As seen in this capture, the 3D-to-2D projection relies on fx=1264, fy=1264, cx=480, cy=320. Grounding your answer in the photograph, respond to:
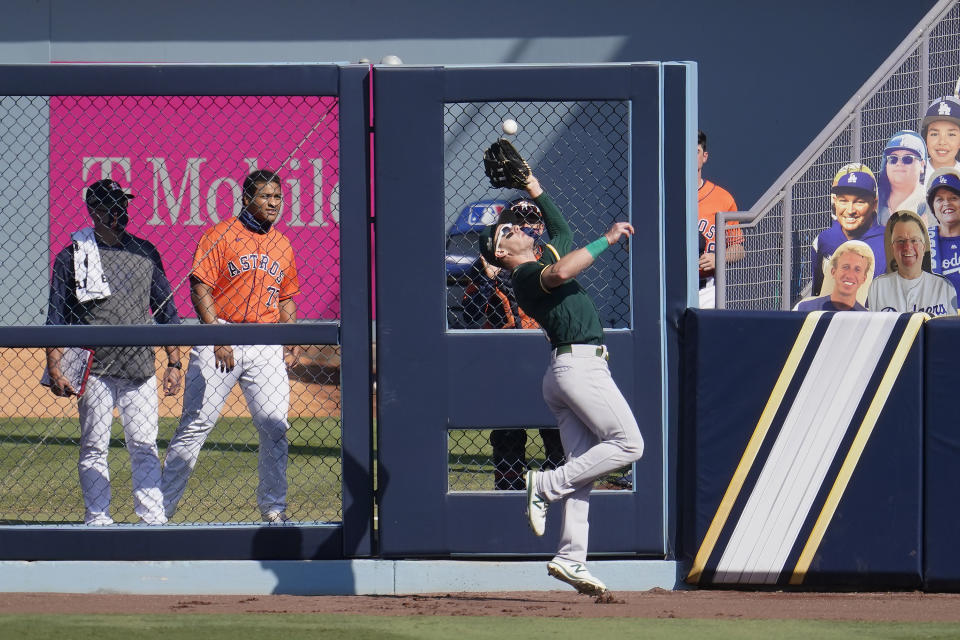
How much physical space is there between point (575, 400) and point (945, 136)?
3644mm

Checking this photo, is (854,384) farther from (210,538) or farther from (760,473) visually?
(210,538)

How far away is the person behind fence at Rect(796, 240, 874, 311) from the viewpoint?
739 centimetres

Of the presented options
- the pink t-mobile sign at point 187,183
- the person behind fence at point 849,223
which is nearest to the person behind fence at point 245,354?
the person behind fence at point 849,223

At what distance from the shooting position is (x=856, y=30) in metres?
16.5

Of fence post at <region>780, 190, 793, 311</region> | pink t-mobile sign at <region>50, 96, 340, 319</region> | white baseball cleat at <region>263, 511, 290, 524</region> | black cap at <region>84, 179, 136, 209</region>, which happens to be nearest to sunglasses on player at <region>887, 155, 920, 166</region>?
fence post at <region>780, 190, 793, 311</region>

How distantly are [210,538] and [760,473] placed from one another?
8.99 feet

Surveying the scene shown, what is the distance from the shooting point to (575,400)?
572cm

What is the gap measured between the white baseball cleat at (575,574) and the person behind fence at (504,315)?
3.54 feet

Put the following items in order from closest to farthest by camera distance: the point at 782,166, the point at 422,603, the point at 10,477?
1. the point at 422,603
2. the point at 10,477
3. the point at 782,166

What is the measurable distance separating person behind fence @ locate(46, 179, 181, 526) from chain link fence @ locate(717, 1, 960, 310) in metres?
3.33

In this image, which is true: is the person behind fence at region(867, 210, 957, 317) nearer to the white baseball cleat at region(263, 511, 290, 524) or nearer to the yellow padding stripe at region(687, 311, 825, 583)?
the yellow padding stripe at region(687, 311, 825, 583)

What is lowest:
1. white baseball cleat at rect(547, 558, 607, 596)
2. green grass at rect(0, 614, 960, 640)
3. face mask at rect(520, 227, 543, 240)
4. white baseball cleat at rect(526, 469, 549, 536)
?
green grass at rect(0, 614, 960, 640)

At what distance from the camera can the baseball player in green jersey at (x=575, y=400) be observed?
5715 millimetres

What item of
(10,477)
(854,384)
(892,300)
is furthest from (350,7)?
(854,384)
